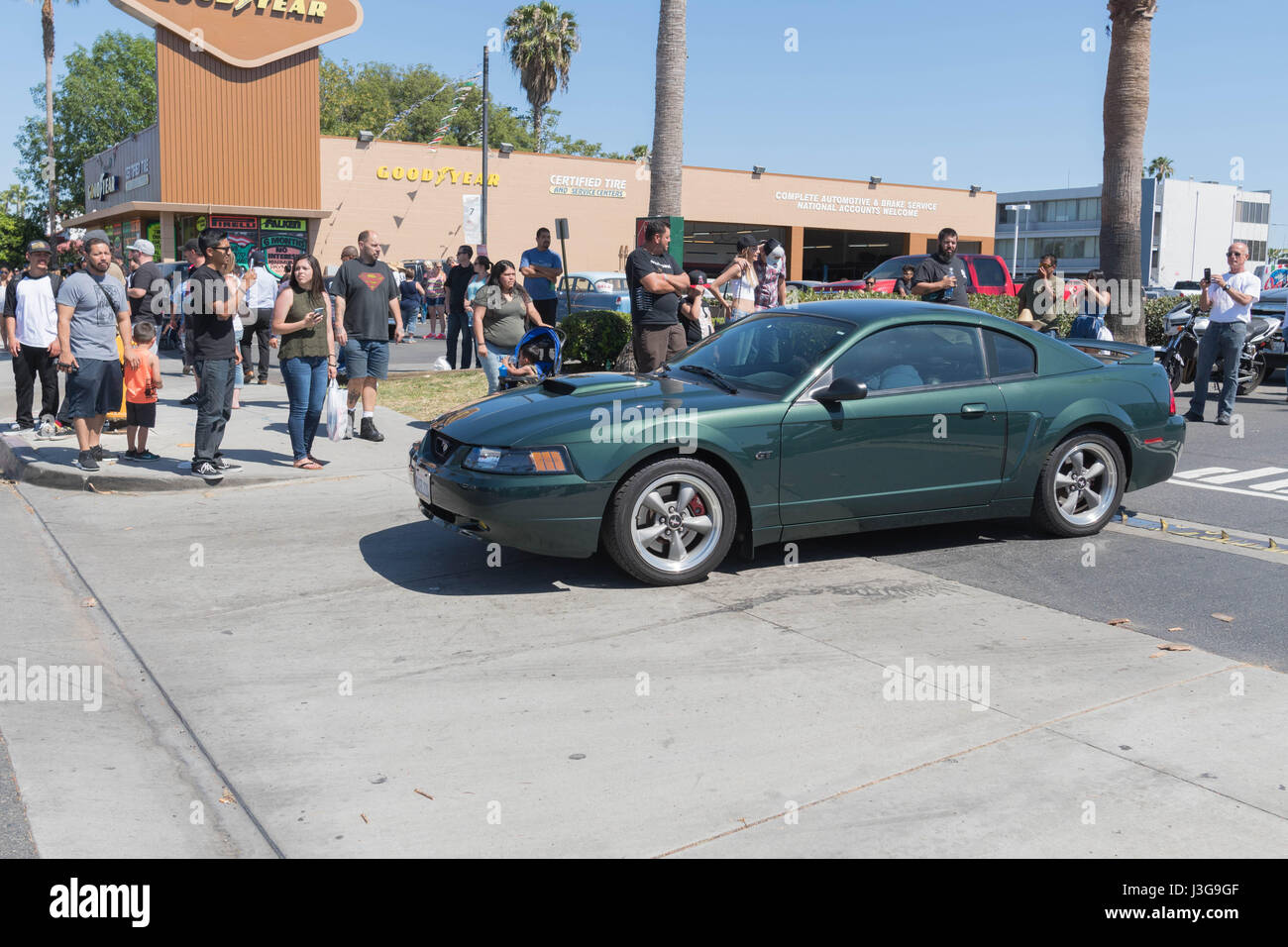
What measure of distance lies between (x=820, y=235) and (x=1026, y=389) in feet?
155

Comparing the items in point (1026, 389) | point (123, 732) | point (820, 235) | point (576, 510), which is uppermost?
point (820, 235)

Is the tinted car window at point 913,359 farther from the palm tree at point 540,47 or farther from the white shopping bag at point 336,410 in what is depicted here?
the palm tree at point 540,47

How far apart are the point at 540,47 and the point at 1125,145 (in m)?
46.8

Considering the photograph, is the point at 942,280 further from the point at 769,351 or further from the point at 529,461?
the point at 529,461

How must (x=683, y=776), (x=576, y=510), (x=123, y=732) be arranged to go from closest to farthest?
(x=683, y=776), (x=123, y=732), (x=576, y=510)

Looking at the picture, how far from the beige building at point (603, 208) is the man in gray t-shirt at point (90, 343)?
26.1 metres

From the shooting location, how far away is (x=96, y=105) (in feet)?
231

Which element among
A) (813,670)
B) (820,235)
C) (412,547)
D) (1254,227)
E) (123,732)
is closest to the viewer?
(123,732)

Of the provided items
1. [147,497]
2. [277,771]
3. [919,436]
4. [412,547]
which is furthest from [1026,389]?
[147,497]

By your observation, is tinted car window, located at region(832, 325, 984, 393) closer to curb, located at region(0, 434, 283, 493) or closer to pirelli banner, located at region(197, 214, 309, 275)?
curb, located at region(0, 434, 283, 493)

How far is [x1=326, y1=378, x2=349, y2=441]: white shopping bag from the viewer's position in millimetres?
10539

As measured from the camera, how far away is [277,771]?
161 inches

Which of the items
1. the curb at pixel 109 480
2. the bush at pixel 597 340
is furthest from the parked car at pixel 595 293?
the curb at pixel 109 480

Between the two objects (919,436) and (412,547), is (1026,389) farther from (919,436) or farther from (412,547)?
(412,547)
